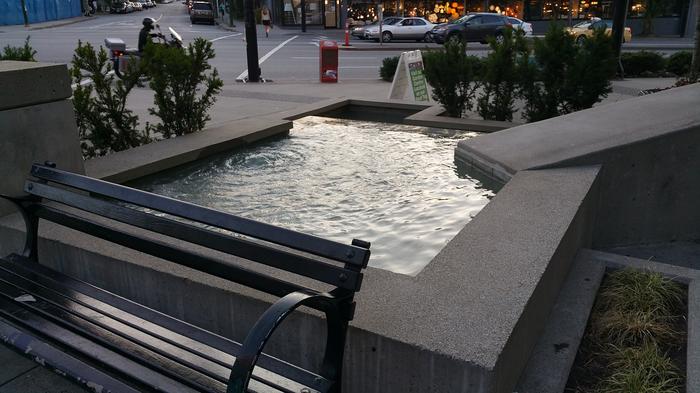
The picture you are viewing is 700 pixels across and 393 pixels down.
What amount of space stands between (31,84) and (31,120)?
26 cm

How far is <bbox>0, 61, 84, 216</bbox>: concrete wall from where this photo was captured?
4.08 metres

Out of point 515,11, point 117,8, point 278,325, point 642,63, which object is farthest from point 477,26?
point 117,8

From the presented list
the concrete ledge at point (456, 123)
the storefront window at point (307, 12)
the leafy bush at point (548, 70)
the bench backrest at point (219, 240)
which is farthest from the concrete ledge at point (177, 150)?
the storefront window at point (307, 12)

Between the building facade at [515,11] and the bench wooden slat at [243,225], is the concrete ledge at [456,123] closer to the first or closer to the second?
the bench wooden slat at [243,225]

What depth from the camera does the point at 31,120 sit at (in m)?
4.23

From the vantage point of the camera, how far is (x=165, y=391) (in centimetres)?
228

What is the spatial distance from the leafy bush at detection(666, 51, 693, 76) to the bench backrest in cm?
1794

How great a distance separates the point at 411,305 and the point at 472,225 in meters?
1.23

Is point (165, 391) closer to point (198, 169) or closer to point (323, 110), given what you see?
point (198, 169)

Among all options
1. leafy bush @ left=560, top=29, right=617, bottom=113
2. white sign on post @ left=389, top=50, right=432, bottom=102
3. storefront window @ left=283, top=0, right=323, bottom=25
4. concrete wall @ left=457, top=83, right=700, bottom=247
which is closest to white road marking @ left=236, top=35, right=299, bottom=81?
white sign on post @ left=389, top=50, right=432, bottom=102

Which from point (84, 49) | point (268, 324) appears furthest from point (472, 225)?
point (84, 49)

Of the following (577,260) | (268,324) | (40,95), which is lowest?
(577,260)

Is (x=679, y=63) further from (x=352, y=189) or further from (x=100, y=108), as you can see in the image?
(x=100, y=108)

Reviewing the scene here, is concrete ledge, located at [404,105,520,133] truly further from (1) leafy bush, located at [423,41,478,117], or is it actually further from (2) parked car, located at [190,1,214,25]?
(2) parked car, located at [190,1,214,25]
